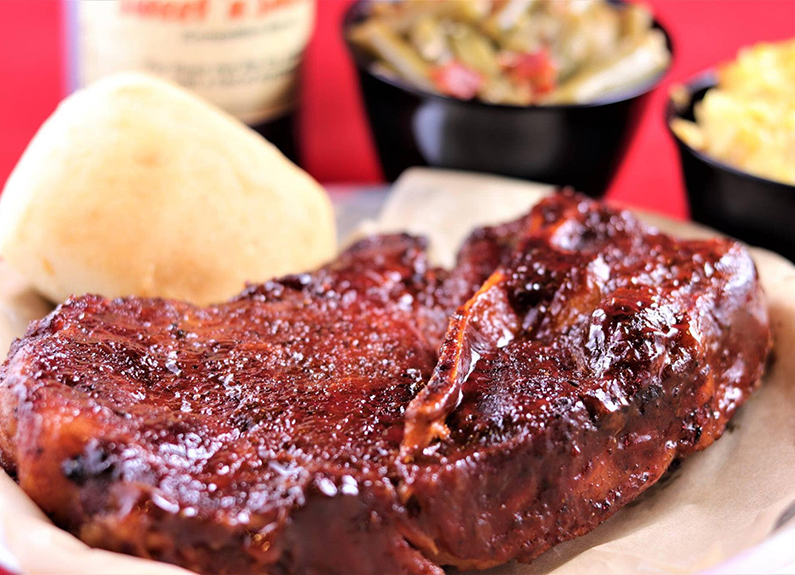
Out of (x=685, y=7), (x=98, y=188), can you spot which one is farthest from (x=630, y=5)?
(x=98, y=188)

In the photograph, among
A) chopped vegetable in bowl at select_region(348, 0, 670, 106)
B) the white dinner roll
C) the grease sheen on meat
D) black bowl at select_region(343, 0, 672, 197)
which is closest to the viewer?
the grease sheen on meat

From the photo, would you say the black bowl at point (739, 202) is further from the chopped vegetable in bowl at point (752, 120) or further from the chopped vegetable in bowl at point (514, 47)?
the chopped vegetable in bowl at point (514, 47)

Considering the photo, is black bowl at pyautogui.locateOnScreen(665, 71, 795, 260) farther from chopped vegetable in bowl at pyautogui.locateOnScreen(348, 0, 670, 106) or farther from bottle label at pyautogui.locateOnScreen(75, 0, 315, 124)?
bottle label at pyautogui.locateOnScreen(75, 0, 315, 124)

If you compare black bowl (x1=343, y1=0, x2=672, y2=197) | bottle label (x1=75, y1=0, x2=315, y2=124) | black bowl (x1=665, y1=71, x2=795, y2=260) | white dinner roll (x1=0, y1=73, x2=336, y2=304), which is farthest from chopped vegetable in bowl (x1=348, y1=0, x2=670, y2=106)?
white dinner roll (x1=0, y1=73, x2=336, y2=304)

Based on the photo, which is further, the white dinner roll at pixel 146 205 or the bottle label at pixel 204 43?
the bottle label at pixel 204 43

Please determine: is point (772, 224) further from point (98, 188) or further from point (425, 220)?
point (98, 188)

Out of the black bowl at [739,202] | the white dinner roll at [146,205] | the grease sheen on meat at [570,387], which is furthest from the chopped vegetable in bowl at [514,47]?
the grease sheen on meat at [570,387]

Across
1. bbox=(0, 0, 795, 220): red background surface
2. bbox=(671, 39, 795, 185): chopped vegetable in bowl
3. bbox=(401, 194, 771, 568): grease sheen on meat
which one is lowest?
bbox=(0, 0, 795, 220): red background surface
